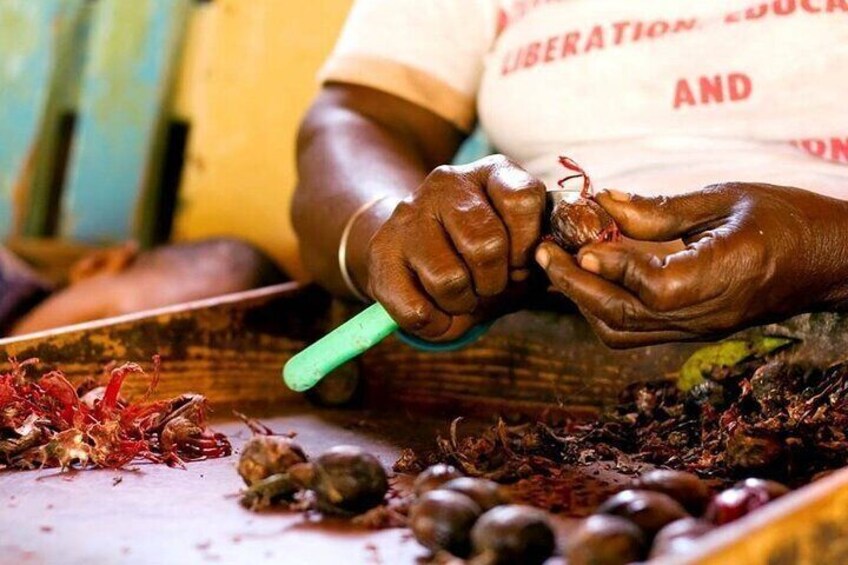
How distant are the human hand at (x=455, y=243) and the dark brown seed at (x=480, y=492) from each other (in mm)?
365

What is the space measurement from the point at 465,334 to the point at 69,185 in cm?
229

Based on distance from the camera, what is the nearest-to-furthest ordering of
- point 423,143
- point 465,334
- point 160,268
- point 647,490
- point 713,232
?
point 647,490 → point 713,232 → point 465,334 → point 423,143 → point 160,268

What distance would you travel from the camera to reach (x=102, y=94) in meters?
3.49

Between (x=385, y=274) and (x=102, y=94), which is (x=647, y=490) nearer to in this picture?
(x=385, y=274)

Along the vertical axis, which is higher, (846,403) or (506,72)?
(506,72)

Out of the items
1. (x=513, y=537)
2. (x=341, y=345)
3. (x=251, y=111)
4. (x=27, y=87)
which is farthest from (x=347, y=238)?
(x=27, y=87)

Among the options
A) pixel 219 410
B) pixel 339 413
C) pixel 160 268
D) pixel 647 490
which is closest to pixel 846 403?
pixel 647 490

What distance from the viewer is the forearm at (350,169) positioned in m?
1.83

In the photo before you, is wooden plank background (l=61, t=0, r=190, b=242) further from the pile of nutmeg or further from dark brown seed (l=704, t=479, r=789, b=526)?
dark brown seed (l=704, t=479, r=789, b=526)

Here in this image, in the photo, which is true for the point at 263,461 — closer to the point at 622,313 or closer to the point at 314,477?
the point at 314,477

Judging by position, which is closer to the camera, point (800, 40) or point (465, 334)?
point (465, 334)

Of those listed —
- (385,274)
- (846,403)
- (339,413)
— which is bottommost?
(339,413)

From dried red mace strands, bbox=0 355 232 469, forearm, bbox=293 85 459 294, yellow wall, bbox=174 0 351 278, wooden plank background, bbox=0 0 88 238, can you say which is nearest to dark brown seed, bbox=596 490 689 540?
dried red mace strands, bbox=0 355 232 469

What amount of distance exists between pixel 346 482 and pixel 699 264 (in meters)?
0.43
